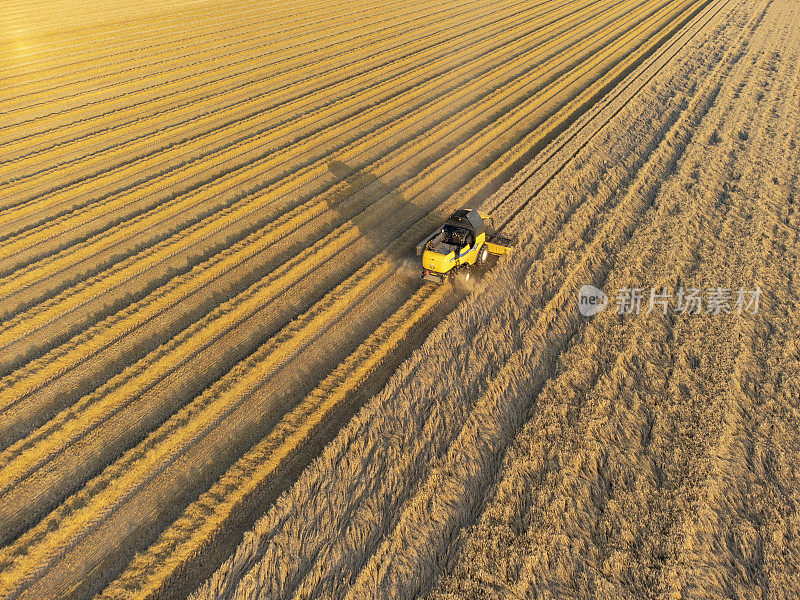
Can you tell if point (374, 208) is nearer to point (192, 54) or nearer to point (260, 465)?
point (260, 465)

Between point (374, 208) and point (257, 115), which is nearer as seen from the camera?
point (374, 208)

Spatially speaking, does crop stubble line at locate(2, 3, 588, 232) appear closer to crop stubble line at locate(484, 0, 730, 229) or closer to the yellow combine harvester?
crop stubble line at locate(484, 0, 730, 229)

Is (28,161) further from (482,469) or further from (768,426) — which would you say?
(768,426)

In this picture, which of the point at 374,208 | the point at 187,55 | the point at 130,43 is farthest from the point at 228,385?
the point at 130,43

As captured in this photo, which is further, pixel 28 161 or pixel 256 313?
pixel 28 161

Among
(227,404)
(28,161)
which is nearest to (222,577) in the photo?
(227,404)

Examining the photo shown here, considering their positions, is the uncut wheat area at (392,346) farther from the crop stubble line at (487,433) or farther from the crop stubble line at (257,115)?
the crop stubble line at (257,115)
